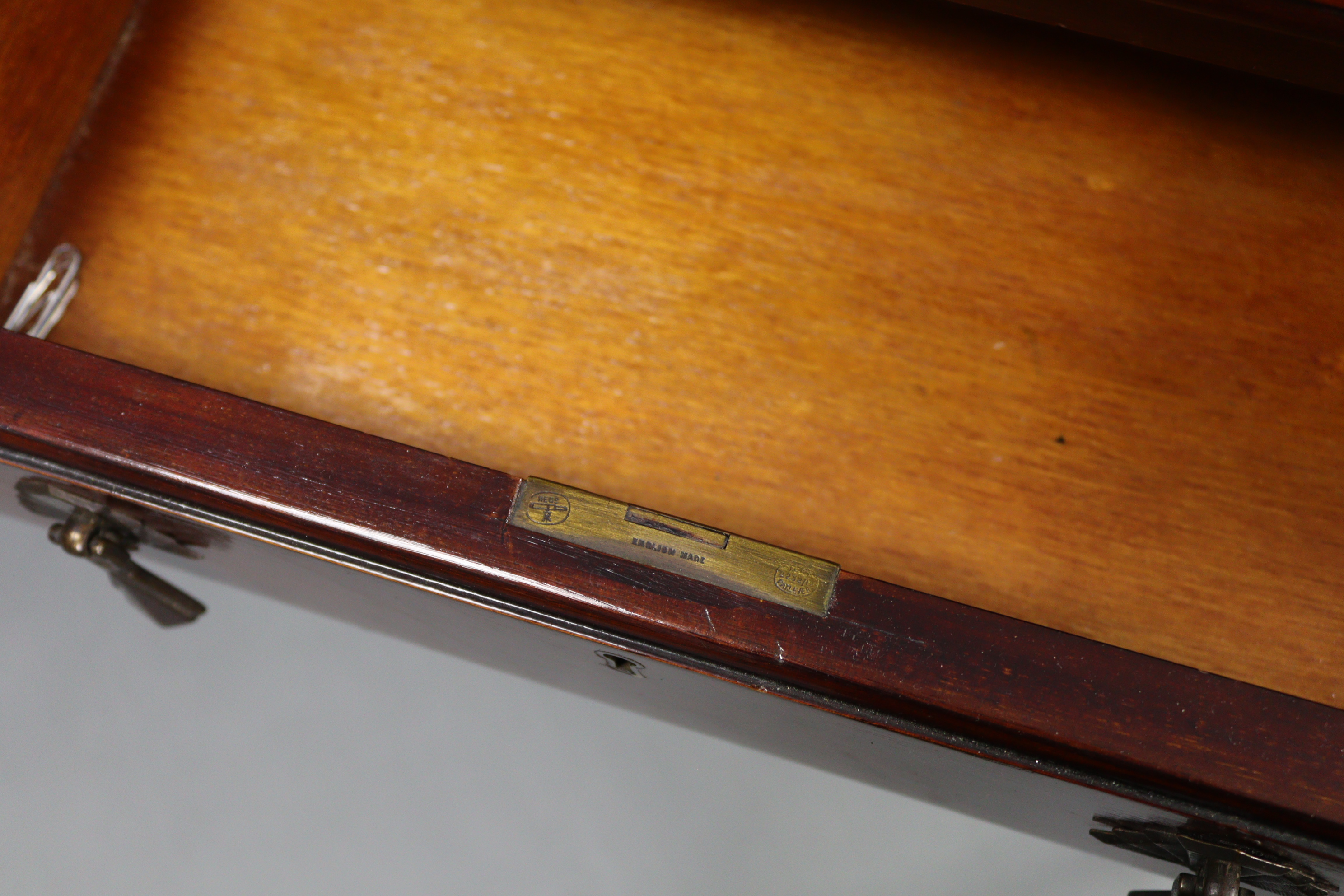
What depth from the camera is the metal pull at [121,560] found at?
71 cm

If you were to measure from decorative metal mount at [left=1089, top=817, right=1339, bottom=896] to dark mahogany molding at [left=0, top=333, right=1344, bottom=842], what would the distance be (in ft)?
0.18

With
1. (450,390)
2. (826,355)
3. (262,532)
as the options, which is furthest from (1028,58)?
(262,532)

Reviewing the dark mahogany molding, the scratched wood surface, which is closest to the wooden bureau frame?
the dark mahogany molding

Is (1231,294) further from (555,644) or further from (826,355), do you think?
(555,644)

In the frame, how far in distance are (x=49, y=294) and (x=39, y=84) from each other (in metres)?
0.16

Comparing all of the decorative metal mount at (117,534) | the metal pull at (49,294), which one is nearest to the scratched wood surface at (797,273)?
the metal pull at (49,294)

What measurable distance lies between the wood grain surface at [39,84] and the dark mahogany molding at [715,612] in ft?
0.74

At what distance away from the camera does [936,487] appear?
2.44 feet

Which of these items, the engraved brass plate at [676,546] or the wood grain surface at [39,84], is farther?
the wood grain surface at [39,84]

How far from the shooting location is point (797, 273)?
0.80m

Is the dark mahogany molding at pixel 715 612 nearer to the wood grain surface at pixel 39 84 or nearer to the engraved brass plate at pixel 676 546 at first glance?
the engraved brass plate at pixel 676 546

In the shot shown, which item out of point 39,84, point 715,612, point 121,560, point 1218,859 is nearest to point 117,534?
point 121,560

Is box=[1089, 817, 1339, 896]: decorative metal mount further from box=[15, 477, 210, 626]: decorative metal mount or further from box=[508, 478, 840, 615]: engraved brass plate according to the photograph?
box=[15, 477, 210, 626]: decorative metal mount

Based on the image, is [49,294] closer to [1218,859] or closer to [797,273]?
[797,273]
